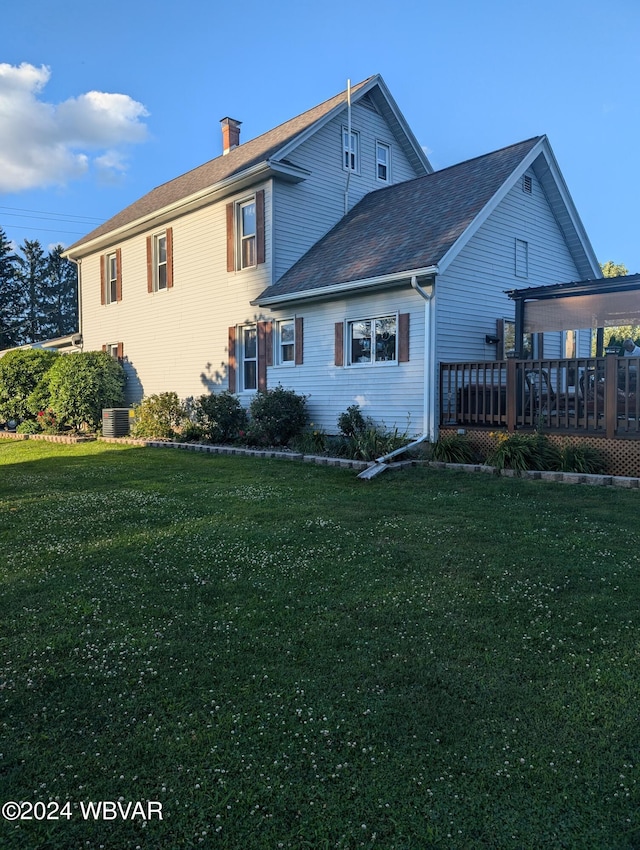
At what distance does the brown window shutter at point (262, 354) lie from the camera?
14016 millimetres

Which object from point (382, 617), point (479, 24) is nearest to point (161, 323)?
point (479, 24)

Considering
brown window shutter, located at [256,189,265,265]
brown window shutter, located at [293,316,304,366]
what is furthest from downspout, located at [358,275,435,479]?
brown window shutter, located at [256,189,265,265]

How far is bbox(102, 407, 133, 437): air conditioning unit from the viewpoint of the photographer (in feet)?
53.4

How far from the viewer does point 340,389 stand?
12.4 m

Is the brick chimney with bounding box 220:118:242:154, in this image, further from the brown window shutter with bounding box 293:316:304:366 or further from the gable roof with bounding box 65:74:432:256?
the brown window shutter with bounding box 293:316:304:366

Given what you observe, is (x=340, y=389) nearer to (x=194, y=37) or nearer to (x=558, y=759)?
(x=558, y=759)

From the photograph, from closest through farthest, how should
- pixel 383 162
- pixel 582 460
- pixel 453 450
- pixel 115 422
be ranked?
1. pixel 582 460
2. pixel 453 450
3. pixel 115 422
4. pixel 383 162

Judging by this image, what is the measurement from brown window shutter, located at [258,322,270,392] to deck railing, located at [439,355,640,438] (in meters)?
4.74

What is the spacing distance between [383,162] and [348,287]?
7234 millimetres

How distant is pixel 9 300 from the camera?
4997 centimetres

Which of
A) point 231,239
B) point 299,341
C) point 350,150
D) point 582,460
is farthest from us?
point 350,150

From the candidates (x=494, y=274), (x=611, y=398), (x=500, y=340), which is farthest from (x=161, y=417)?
(x=611, y=398)

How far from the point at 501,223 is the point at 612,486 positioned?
7.20 metres

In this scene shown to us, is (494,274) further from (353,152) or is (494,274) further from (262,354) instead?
(353,152)
